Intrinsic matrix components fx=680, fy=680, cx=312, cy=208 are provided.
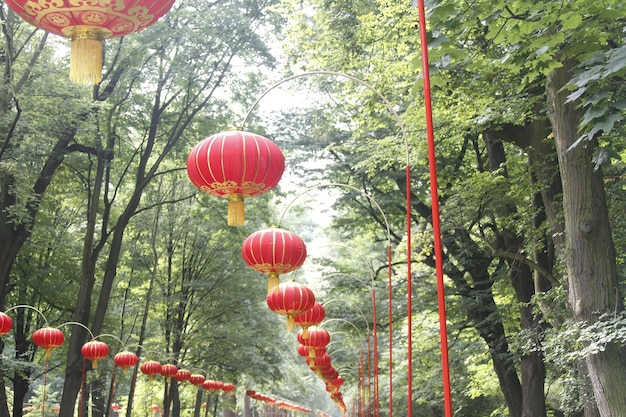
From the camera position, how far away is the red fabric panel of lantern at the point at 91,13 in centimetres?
352

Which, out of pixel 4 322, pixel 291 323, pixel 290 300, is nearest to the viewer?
pixel 290 300

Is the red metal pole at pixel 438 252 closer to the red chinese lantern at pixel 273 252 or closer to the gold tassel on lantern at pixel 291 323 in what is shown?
the red chinese lantern at pixel 273 252

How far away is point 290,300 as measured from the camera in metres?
11.6

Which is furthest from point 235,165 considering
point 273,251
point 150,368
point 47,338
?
point 150,368

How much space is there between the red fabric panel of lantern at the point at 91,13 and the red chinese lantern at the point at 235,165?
104 inches

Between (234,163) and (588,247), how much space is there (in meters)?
4.53

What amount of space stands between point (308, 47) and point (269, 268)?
776 centimetres

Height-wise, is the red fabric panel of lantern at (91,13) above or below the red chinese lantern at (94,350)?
below

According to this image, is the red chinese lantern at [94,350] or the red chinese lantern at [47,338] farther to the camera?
the red chinese lantern at [94,350]

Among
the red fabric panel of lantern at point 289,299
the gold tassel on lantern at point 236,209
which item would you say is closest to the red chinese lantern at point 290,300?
the red fabric panel of lantern at point 289,299

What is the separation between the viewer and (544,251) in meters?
12.5

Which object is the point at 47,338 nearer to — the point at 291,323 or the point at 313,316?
the point at 313,316

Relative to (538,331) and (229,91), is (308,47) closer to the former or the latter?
(229,91)

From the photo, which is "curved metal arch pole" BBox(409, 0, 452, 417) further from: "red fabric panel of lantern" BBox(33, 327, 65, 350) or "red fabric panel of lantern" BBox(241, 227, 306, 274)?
"red fabric panel of lantern" BBox(33, 327, 65, 350)
